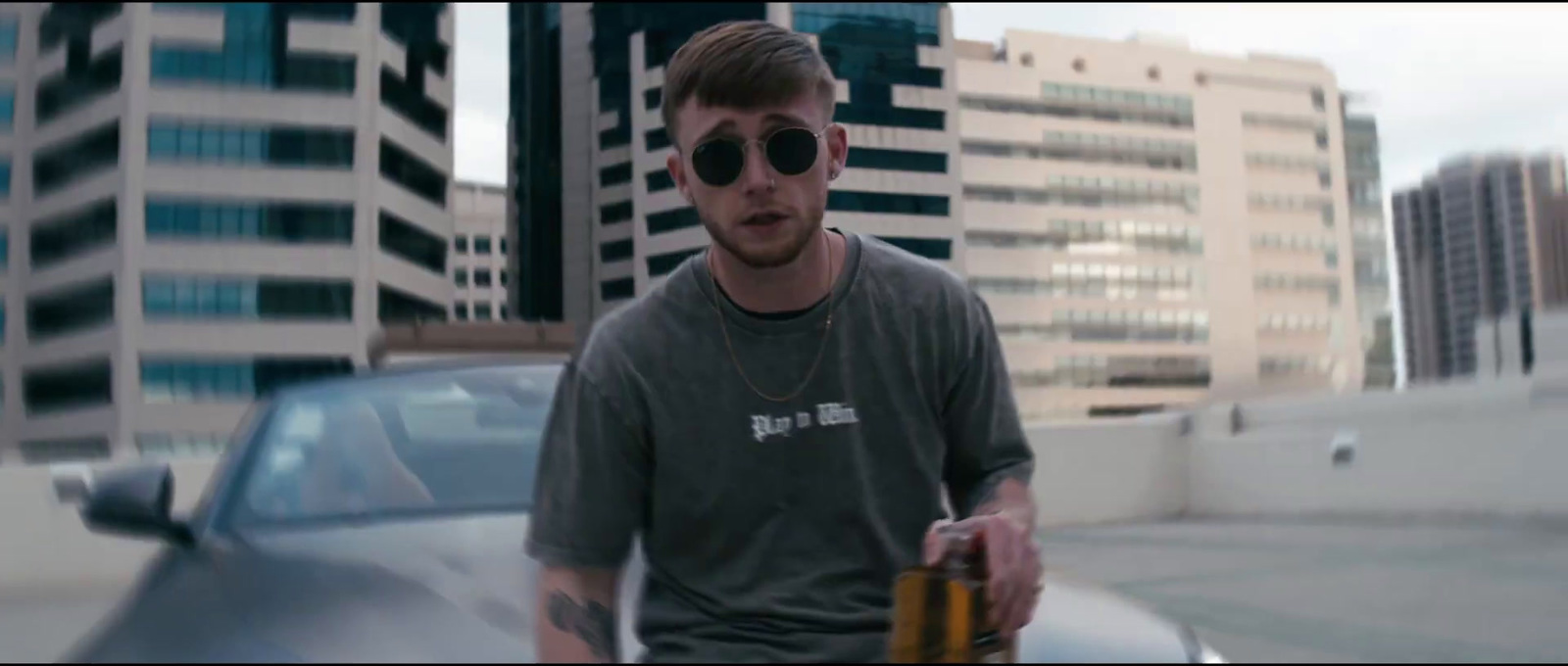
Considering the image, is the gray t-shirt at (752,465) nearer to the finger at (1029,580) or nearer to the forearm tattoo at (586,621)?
the forearm tattoo at (586,621)

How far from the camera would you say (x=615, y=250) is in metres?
71.6

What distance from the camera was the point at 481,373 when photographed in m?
2.72

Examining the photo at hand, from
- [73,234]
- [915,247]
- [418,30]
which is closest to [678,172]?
[915,247]

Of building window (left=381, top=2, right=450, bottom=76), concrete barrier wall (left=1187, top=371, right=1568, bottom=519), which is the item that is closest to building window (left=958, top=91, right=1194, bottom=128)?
building window (left=381, top=2, right=450, bottom=76)

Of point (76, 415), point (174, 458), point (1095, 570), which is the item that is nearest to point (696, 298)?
point (1095, 570)

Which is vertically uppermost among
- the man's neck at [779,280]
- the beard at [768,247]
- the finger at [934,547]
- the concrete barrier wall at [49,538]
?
the beard at [768,247]

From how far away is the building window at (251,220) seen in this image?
53.0 meters

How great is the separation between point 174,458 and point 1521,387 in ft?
34.4

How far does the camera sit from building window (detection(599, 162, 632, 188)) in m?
64.9

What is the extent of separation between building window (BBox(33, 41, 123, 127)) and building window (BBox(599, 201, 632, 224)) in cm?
2258

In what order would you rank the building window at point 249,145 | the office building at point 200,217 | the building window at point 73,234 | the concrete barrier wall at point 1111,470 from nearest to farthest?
1. the concrete barrier wall at point 1111,470
2. the office building at point 200,217
3. the building window at point 73,234
4. the building window at point 249,145

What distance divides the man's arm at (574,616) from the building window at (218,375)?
52563 millimetres

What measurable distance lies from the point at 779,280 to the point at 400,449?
1.43m

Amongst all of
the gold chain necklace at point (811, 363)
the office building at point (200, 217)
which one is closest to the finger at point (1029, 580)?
the gold chain necklace at point (811, 363)
